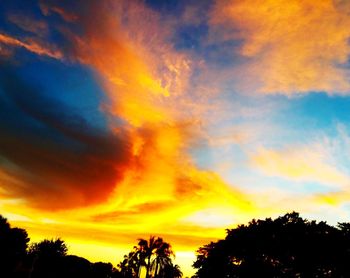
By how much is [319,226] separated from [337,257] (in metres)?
4.33

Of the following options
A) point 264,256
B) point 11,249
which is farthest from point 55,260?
point 264,256

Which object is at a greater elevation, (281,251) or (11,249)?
(11,249)

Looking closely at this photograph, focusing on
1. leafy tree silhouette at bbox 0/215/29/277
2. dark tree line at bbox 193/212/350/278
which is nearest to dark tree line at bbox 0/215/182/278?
leafy tree silhouette at bbox 0/215/29/277

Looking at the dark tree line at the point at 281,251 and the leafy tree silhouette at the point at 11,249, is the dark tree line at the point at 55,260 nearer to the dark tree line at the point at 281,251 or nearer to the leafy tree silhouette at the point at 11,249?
the leafy tree silhouette at the point at 11,249

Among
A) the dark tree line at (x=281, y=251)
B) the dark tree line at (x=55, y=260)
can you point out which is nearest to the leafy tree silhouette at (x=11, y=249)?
the dark tree line at (x=55, y=260)

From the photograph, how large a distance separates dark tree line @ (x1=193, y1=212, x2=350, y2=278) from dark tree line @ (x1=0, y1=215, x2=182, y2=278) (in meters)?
16.8

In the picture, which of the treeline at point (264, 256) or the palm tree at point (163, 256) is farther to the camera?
the palm tree at point (163, 256)

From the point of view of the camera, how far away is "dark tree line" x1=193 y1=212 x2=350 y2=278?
114 ft

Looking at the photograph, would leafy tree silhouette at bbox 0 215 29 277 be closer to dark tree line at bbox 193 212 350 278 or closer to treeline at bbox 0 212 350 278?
treeline at bbox 0 212 350 278

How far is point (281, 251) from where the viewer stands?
124 ft

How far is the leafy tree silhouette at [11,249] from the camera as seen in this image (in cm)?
3688

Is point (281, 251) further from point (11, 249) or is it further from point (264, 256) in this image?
point (11, 249)

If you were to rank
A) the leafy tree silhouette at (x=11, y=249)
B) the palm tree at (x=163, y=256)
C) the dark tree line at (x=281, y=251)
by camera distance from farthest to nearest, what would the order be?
the palm tree at (x=163, y=256)
the leafy tree silhouette at (x=11, y=249)
the dark tree line at (x=281, y=251)

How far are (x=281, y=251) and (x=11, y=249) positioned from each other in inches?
1593
